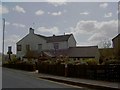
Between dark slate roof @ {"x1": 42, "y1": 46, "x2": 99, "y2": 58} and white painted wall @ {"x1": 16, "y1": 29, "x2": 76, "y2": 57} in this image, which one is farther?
white painted wall @ {"x1": 16, "y1": 29, "x2": 76, "y2": 57}

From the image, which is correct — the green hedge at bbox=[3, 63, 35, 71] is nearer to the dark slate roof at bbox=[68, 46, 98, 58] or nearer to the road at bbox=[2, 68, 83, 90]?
the dark slate roof at bbox=[68, 46, 98, 58]

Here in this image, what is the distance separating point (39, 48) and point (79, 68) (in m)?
45.7

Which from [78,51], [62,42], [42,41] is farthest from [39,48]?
[78,51]

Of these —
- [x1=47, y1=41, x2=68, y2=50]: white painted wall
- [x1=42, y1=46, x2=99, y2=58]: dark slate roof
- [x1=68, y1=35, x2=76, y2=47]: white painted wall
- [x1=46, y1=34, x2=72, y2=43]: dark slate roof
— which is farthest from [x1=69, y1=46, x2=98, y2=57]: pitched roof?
[x1=46, y1=34, x2=72, y2=43]: dark slate roof

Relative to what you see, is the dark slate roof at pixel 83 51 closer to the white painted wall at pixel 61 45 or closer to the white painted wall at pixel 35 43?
the white painted wall at pixel 61 45

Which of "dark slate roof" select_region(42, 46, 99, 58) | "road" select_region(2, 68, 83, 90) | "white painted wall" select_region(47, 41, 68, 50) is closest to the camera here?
"road" select_region(2, 68, 83, 90)

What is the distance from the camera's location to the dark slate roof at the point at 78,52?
62316 millimetres

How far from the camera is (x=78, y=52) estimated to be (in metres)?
64.1

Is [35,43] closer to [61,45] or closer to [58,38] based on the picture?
[58,38]

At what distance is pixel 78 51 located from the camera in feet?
213

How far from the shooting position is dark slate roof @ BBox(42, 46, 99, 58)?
6232 centimetres

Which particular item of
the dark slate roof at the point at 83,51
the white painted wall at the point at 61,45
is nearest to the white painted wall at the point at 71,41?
the white painted wall at the point at 61,45

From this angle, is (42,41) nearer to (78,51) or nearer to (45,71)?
(78,51)

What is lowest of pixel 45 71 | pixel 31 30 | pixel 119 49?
pixel 45 71
